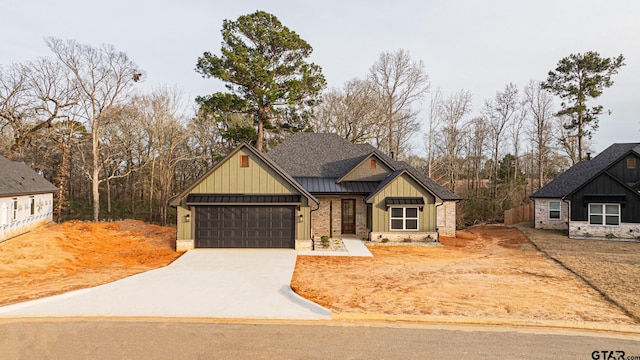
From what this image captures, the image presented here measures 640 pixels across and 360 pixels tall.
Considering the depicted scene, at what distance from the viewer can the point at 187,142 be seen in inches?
1414

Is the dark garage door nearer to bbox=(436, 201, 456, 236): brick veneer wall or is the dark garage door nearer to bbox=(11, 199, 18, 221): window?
bbox=(11, 199, 18, 221): window

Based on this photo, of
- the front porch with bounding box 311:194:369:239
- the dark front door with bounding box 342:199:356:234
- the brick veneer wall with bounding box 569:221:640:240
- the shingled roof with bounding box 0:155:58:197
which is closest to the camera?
the shingled roof with bounding box 0:155:58:197

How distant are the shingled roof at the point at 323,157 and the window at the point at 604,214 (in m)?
7.83

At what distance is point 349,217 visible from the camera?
20109 mm

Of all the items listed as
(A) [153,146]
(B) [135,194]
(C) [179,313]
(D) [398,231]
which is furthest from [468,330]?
(B) [135,194]

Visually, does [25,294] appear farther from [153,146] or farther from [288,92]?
[153,146]

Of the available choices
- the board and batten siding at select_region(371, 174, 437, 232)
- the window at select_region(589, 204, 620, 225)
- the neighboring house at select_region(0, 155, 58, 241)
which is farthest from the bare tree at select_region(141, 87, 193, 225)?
the window at select_region(589, 204, 620, 225)

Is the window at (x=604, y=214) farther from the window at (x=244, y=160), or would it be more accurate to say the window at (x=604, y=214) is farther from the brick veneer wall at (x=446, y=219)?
the window at (x=244, y=160)

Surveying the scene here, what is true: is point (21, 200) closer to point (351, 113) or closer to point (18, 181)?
point (18, 181)

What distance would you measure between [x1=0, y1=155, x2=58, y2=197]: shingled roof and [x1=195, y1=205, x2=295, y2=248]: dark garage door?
9.57 meters

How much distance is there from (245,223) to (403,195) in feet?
28.3

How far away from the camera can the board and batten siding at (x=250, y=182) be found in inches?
640

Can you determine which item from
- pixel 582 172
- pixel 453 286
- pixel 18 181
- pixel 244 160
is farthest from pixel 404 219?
pixel 18 181

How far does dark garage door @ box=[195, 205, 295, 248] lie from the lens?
16109mm
